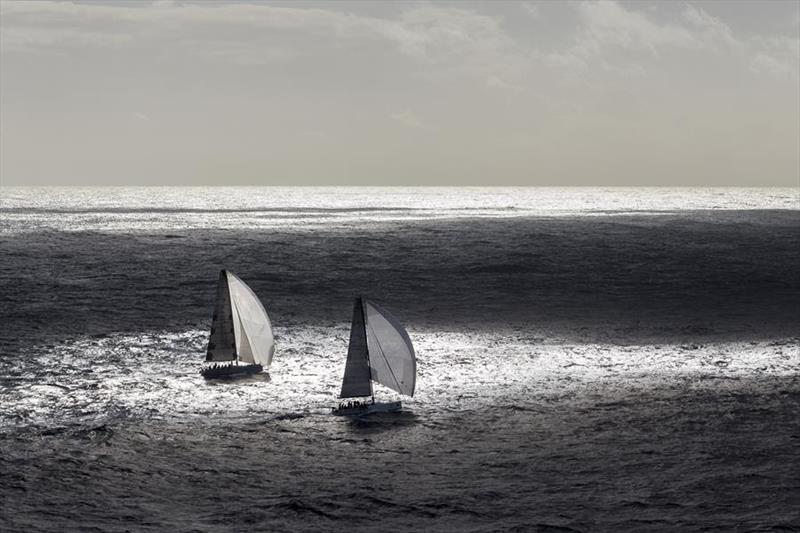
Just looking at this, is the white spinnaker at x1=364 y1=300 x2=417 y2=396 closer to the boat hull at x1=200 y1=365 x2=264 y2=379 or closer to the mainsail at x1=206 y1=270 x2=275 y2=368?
the boat hull at x1=200 y1=365 x2=264 y2=379

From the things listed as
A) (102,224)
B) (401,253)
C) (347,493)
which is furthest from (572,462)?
(102,224)

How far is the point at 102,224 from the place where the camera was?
586 feet

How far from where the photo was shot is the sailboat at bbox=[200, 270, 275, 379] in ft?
137

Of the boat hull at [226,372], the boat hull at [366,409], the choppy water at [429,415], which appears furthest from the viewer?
the boat hull at [226,372]

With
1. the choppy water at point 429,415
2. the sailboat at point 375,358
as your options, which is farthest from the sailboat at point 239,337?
the sailboat at point 375,358

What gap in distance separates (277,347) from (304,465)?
19723mm

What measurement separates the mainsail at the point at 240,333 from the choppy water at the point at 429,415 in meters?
1.53

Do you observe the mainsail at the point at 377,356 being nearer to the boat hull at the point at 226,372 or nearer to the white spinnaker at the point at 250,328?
the boat hull at the point at 226,372

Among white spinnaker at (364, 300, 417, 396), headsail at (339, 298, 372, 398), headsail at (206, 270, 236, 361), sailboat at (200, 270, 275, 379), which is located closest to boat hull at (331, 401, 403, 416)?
headsail at (339, 298, 372, 398)

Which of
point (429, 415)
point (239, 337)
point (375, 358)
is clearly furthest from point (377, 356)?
point (239, 337)

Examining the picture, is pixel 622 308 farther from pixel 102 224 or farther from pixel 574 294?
pixel 102 224

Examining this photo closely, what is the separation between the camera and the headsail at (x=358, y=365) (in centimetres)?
3500

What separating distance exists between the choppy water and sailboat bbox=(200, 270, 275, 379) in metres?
1.32

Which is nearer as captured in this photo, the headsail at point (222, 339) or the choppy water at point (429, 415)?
the choppy water at point (429, 415)
